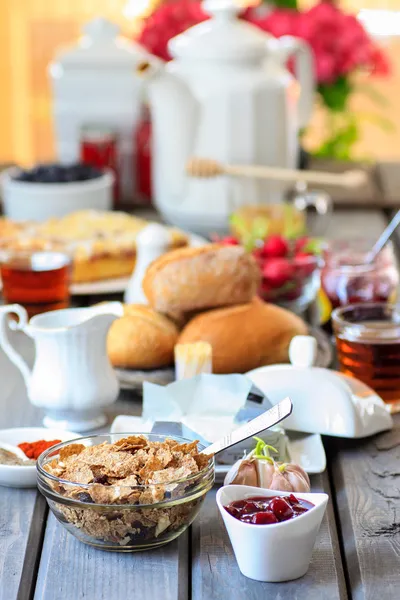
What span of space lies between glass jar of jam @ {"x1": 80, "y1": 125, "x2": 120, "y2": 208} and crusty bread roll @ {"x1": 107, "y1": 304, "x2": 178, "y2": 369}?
3.92 ft

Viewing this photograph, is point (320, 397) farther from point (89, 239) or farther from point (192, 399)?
point (89, 239)

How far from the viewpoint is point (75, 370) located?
4.00 ft

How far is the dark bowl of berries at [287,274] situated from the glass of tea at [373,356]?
0.30 metres

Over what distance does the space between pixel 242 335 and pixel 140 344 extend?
13 cm

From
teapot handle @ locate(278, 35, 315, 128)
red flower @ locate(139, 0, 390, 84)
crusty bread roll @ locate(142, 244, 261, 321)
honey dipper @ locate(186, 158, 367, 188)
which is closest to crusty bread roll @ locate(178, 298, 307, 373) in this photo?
crusty bread roll @ locate(142, 244, 261, 321)

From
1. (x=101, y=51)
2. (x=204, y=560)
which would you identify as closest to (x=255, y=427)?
(x=204, y=560)

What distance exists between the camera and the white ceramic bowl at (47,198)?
2.25 metres

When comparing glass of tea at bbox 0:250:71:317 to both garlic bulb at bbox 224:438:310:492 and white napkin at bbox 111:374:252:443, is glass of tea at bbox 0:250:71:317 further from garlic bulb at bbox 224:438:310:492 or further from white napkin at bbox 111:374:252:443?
garlic bulb at bbox 224:438:310:492

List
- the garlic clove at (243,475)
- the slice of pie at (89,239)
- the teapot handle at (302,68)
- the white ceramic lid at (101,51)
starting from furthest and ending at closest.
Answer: the white ceramic lid at (101,51), the teapot handle at (302,68), the slice of pie at (89,239), the garlic clove at (243,475)

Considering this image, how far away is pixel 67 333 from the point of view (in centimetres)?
121

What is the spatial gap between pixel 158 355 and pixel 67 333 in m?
0.19

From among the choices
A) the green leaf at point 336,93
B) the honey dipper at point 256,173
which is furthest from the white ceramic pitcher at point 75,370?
the green leaf at point 336,93

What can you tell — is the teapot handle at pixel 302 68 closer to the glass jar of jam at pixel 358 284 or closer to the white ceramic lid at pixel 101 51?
the white ceramic lid at pixel 101 51

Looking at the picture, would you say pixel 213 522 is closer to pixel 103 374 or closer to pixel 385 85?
pixel 103 374
